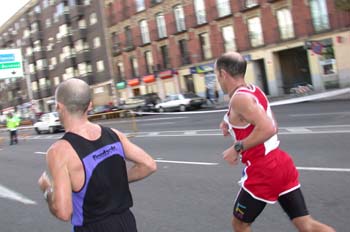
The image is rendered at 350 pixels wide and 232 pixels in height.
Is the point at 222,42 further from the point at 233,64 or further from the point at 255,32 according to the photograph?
the point at 233,64

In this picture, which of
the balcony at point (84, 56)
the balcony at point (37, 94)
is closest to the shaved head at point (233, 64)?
the balcony at point (84, 56)

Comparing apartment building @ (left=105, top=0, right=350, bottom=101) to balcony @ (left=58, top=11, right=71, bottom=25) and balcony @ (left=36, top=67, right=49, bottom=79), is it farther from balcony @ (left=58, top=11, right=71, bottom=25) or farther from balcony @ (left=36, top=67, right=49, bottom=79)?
balcony @ (left=36, top=67, right=49, bottom=79)

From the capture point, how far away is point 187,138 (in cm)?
1434

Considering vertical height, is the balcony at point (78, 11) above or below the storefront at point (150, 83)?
above

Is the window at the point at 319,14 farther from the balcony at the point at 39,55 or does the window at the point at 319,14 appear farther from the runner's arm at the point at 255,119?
the balcony at the point at 39,55

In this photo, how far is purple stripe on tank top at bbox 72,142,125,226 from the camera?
2545mm

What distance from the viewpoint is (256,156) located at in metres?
3.37

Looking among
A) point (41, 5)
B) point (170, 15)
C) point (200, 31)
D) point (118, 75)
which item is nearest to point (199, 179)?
point (200, 31)

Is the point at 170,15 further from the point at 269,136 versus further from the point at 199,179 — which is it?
the point at 269,136

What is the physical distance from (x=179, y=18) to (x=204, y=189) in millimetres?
34196

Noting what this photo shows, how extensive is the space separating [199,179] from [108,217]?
5.32 metres

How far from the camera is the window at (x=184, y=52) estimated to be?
3997cm

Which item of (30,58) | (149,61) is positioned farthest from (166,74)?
(30,58)

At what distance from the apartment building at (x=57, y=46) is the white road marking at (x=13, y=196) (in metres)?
31.1
